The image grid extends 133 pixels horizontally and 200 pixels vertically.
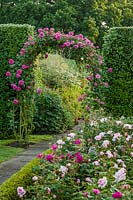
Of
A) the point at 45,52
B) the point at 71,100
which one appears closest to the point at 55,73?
the point at 71,100

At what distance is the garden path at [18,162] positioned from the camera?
650 cm

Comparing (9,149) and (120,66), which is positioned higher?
(120,66)

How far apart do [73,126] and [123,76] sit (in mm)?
2028

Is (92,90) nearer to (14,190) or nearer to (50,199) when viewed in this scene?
(14,190)

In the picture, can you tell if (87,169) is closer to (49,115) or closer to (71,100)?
(49,115)

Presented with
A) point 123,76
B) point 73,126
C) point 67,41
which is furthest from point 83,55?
point 73,126

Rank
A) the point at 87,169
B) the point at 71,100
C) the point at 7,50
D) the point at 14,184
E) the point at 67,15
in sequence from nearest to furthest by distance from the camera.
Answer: the point at 87,169, the point at 14,184, the point at 7,50, the point at 71,100, the point at 67,15

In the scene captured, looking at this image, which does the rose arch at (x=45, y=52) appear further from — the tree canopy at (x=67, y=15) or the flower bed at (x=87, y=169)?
the tree canopy at (x=67, y=15)

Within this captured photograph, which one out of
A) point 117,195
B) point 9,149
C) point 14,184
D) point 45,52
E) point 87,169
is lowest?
point 9,149

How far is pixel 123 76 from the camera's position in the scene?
35.7 feet

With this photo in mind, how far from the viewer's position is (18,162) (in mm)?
7309

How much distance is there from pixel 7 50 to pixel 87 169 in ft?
19.9

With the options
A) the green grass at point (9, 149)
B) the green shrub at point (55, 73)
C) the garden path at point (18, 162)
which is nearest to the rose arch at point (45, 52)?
the green grass at point (9, 149)

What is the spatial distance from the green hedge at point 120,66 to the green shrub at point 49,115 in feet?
3.93
